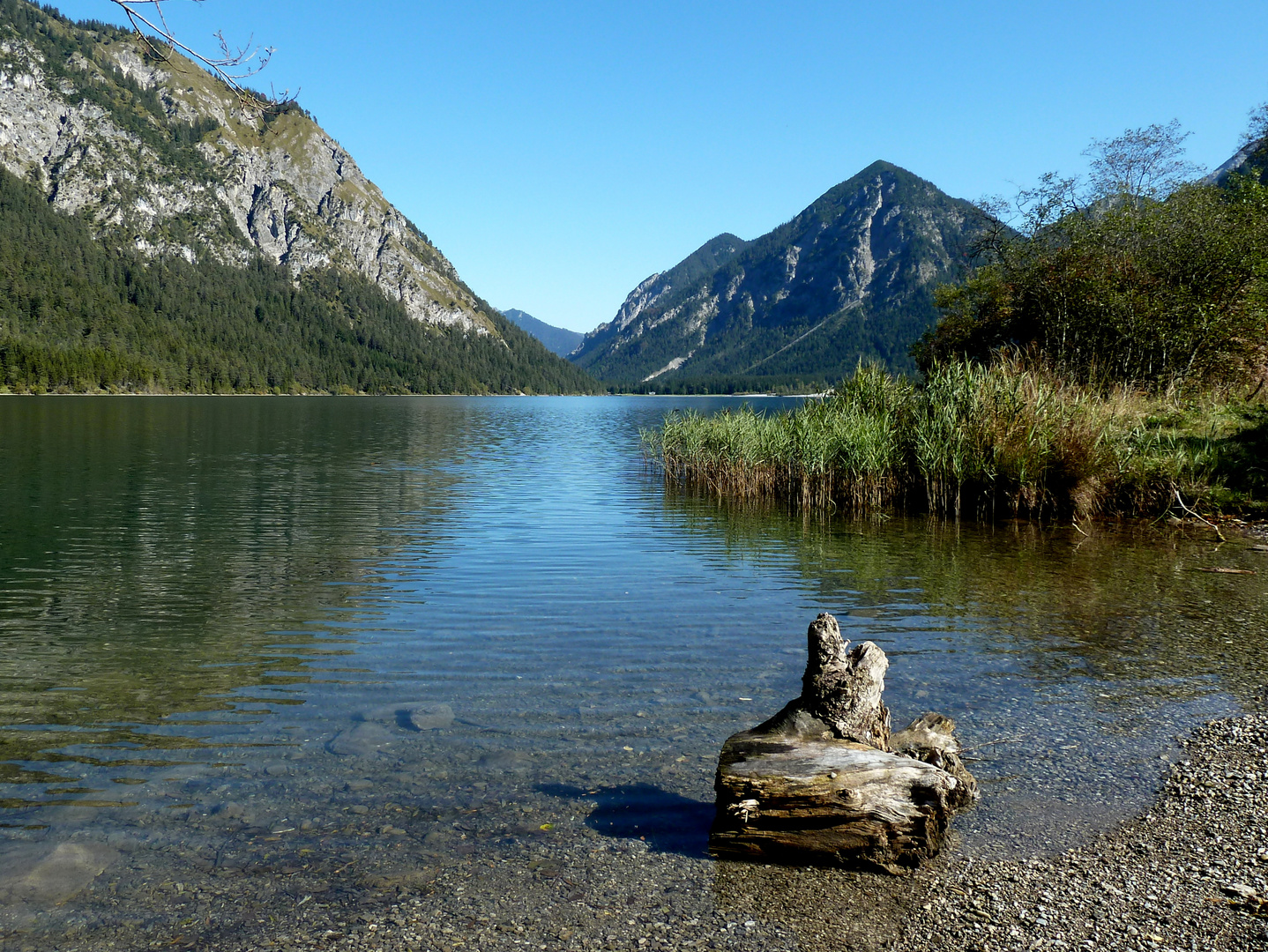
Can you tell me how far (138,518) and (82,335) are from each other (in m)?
165

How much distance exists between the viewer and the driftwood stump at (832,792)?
16.1ft

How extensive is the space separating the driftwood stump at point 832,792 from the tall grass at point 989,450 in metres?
16.8

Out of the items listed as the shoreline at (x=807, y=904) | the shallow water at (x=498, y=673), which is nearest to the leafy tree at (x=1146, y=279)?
the shallow water at (x=498, y=673)

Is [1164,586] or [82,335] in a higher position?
[82,335]

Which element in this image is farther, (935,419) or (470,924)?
(935,419)

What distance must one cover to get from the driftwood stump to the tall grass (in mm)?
16769

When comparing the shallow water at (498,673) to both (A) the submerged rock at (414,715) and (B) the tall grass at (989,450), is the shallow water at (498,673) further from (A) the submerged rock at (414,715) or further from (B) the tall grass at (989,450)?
(B) the tall grass at (989,450)

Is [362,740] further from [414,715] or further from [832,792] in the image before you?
[832,792]

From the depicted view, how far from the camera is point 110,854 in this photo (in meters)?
5.13

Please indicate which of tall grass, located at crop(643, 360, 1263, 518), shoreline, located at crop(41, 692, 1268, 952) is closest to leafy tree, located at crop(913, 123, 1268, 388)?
tall grass, located at crop(643, 360, 1263, 518)

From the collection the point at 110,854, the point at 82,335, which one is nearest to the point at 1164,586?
the point at 110,854

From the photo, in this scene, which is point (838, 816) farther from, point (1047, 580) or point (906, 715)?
point (1047, 580)

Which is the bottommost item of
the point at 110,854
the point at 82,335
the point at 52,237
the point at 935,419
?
the point at 110,854

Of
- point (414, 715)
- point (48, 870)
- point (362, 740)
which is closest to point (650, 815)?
point (362, 740)
